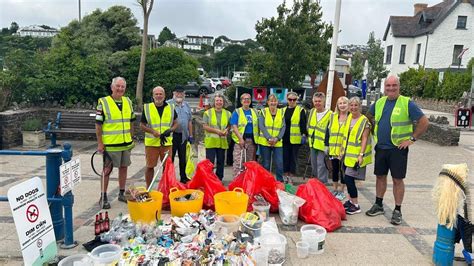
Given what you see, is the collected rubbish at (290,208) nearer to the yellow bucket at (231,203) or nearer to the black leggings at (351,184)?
the yellow bucket at (231,203)

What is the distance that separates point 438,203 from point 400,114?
1.35 m

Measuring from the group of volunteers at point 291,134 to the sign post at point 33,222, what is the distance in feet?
4.94

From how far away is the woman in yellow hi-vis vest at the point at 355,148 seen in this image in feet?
16.6

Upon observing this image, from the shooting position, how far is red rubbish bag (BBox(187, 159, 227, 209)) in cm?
498

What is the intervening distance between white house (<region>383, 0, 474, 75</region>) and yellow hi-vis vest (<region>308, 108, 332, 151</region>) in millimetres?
27405

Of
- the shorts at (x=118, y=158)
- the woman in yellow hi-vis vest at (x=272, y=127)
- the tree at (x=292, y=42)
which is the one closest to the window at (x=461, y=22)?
the tree at (x=292, y=42)

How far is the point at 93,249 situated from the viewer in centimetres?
366

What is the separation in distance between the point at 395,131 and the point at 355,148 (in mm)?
574

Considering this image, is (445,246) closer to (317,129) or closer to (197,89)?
(317,129)

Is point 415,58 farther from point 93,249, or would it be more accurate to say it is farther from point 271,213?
point 93,249

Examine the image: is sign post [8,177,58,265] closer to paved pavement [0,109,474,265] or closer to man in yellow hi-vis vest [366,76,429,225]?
paved pavement [0,109,474,265]

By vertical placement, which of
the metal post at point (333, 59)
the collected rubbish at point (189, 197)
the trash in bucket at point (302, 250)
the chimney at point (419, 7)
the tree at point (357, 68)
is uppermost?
the chimney at point (419, 7)

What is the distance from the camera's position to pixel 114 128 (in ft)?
16.3

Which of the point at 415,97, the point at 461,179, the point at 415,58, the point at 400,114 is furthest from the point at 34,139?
the point at 415,58
